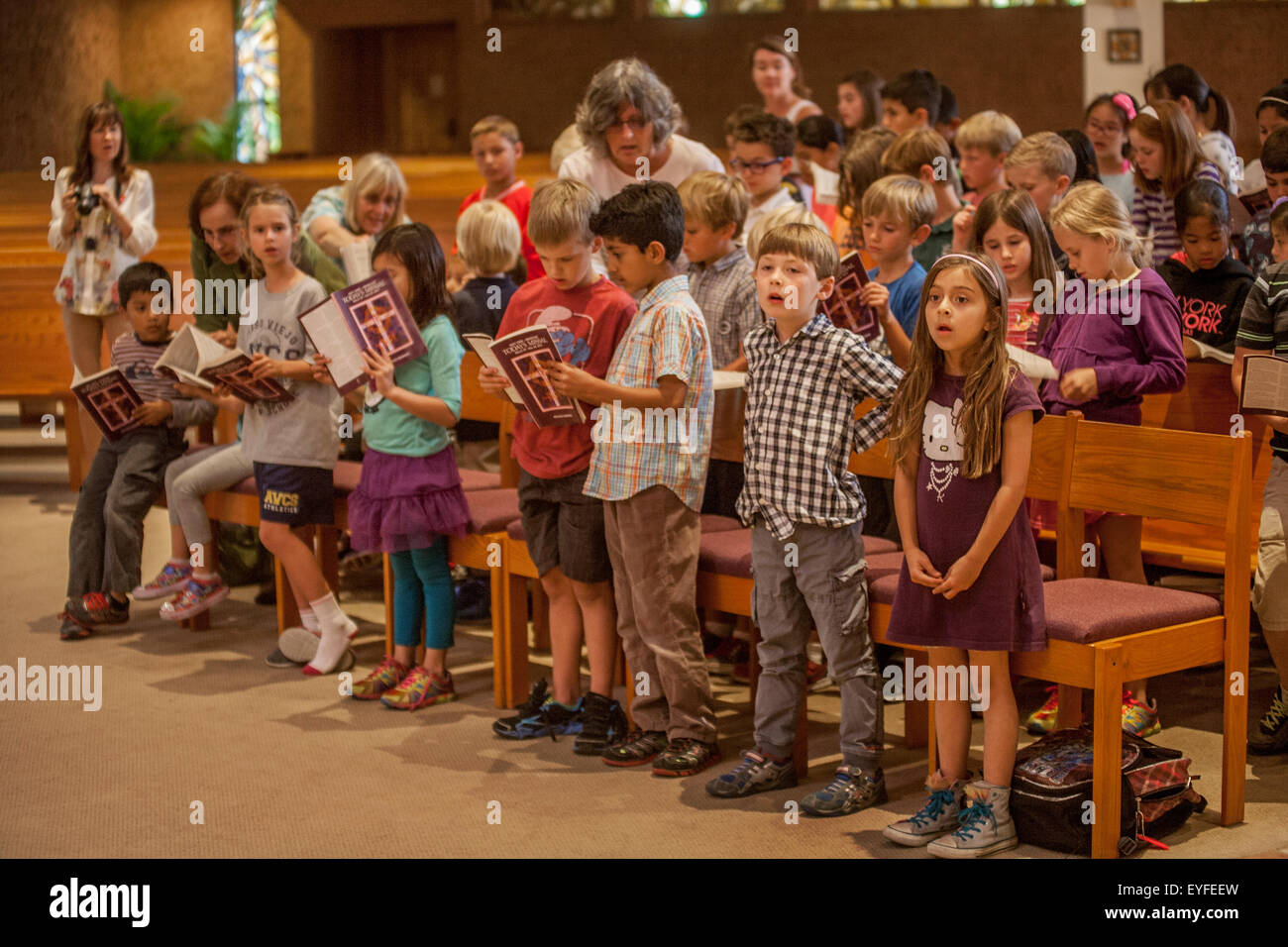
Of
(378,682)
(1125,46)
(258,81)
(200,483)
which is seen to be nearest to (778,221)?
(378,682)

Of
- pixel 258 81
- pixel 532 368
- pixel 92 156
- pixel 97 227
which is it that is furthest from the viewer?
pixel 258 81

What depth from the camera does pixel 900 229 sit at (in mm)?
4066

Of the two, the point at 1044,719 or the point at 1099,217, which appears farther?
the point at 1044,719

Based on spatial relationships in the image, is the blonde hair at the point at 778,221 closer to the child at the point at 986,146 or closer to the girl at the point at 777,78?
the child at the point at 986,146

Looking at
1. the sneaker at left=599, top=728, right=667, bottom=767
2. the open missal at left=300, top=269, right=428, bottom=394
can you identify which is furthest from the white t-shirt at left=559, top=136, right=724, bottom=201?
the sneaker at left=599, top=728, right=667, bottom=767

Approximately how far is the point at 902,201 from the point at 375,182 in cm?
216

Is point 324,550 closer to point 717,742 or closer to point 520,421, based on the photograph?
point 520,421

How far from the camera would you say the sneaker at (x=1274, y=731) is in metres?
3.75

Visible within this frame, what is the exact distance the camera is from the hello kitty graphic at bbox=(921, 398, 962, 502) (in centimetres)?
314

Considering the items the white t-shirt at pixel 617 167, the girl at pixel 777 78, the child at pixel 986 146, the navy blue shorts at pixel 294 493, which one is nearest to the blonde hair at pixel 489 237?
the white t-shirt at pixel 617 167

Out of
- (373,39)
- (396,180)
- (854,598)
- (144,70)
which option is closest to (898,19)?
(373,39)

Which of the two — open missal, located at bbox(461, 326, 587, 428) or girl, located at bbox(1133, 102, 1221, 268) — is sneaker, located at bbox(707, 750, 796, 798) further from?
girl, located at bbox(1133, 102, 1221, 268)

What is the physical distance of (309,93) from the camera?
18547mm

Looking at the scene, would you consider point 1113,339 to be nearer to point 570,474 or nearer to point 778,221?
point 778,221
